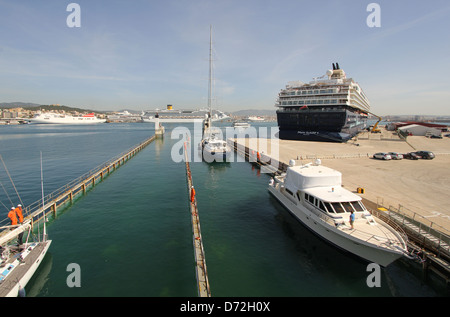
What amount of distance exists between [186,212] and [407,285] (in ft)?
57.3

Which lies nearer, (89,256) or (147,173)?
(89,256)

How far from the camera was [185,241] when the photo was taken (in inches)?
673

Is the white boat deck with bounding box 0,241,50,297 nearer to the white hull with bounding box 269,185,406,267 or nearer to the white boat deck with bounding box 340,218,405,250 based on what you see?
the white hull with bounding box 269,185,406,267

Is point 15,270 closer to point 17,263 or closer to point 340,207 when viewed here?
point 17,263

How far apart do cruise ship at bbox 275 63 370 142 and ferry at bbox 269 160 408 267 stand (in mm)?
50031

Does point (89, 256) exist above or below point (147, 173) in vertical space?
below

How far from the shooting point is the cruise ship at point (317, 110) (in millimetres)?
63906

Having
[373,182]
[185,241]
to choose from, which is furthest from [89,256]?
[373,182]

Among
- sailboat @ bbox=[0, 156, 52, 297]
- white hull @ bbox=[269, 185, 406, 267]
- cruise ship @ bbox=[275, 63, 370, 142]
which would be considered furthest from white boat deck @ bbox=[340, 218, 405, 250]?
cruise ship @ bbox=[275, 63, 370, 142]

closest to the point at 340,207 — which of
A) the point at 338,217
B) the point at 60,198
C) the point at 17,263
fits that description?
the point at 338,217

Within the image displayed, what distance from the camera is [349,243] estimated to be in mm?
14500

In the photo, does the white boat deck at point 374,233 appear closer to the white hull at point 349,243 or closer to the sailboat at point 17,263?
the white hull at point 349,243

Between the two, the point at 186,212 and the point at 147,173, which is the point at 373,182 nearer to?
the point at 186,212
